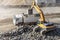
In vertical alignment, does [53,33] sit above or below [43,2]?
below

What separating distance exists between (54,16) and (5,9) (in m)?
5.97

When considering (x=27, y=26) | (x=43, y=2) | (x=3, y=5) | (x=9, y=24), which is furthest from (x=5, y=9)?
(x=27, y=26)

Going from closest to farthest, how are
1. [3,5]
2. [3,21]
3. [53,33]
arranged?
[53,33], [3,21], [3,5]

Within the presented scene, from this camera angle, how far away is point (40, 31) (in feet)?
38.1

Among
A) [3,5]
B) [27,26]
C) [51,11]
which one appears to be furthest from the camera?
[3,5]

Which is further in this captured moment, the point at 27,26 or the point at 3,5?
the point at 3,5

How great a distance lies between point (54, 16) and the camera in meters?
16.2

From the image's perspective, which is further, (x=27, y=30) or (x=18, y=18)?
(x=18, y=18)

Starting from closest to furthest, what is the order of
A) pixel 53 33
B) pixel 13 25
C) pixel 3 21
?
pixel 53 33 → pixel 13 25 → pixel 3 21

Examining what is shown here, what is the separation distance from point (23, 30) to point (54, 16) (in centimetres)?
522

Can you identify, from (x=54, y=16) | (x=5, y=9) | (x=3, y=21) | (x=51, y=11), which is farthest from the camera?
(x=5, y=9)

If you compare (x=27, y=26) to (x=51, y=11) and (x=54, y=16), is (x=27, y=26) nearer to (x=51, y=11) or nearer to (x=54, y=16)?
(x=54, y=16)

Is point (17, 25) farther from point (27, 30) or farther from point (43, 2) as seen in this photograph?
point (43, 2)

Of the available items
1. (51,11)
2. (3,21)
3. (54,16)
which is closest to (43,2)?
(51,11)
